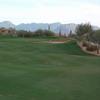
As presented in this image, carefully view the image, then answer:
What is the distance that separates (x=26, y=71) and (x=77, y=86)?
3799mm

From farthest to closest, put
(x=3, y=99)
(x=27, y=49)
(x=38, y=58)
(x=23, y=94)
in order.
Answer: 1. (x=27, y=49)
2. (x=38, y=58)
3. (x=23, y=94)
4. (x=3, y=99)

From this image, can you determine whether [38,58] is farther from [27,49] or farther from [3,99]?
[3,99]

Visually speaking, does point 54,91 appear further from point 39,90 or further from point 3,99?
point 3,99

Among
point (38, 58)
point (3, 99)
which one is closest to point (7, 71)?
point (3, 99)

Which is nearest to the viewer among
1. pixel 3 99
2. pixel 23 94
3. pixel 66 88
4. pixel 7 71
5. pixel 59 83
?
pixel 3 99

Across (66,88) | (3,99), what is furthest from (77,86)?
(3,99)

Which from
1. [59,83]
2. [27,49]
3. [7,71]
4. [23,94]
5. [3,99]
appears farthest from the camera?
[27,49]

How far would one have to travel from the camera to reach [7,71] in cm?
1566

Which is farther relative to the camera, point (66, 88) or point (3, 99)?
point (66, 88)

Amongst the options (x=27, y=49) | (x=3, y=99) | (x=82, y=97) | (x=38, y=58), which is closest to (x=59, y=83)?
(x=82, y=97)

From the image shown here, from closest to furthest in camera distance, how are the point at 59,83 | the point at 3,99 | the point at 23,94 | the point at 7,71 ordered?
the point at 3,99
the point at 23,94
the point at 59,83
the point at 7,71

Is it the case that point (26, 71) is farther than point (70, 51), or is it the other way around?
point (70, 51)

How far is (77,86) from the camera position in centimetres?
1296

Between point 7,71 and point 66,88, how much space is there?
13.0 ft
